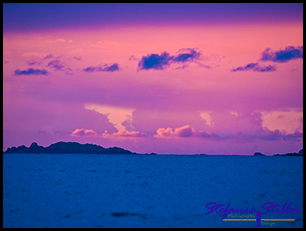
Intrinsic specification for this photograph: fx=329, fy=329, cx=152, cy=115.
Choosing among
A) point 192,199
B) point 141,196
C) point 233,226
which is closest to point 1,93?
point 141,196

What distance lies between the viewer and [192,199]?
3020cm

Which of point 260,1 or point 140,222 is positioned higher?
point 260,1

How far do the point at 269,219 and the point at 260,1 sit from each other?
759 inches

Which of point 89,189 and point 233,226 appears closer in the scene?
point 233,226

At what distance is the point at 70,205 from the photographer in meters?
27.2

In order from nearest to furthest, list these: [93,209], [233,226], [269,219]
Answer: [233,226] → [269,219] → [93,209]

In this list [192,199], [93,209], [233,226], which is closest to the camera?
[233,226]

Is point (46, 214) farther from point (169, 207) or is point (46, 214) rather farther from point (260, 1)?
point (260, 1)

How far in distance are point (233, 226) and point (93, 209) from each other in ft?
35.3

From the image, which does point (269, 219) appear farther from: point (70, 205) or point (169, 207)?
point (70, 205)

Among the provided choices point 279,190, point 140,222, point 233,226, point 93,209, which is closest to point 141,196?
point 93,209

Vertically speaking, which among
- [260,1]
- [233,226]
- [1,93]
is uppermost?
[260,1]

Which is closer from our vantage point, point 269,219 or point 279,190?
point 269,219

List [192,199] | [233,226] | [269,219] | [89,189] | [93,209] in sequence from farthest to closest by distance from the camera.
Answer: [89,189]
[192,199]
[93,209]
[269,219]
[233,226]
